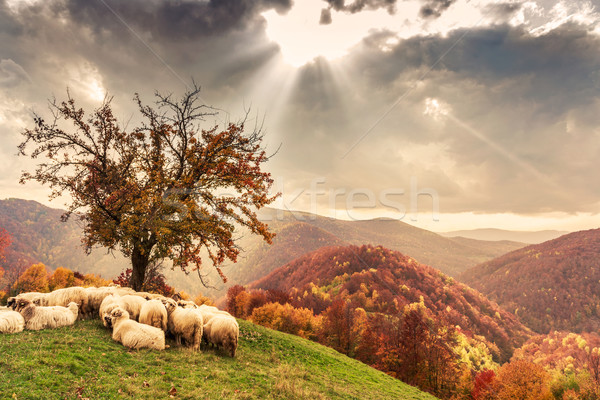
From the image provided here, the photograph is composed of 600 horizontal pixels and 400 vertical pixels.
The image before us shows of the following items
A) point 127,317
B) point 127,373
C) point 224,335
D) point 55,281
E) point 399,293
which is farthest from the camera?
point 399,293

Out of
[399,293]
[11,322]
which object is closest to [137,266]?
[11,322]

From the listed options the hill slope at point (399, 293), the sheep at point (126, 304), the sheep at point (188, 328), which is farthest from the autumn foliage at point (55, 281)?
the hill slope at point (399, 293)

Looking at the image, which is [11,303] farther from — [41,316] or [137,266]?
[137,266]

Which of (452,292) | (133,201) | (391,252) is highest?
(133,201)

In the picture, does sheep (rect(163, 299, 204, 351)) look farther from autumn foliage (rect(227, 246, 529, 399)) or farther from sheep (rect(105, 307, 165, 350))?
autumn foliage (rect(227, 246, 529, 399))

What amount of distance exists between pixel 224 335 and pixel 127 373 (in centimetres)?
483

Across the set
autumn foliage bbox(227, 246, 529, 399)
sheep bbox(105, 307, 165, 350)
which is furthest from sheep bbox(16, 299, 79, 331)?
autumn foliage bbox(227, 246, 529, 399)

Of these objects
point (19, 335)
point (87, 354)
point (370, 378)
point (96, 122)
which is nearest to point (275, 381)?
point (87, 354)

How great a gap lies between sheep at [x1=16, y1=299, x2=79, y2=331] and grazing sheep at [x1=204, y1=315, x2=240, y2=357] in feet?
19.9

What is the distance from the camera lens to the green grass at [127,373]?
692 cm

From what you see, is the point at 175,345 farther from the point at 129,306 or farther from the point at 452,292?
the point at 452,292

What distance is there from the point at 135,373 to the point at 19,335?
5.01m

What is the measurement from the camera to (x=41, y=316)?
1130 cm

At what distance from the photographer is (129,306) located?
1346cm
